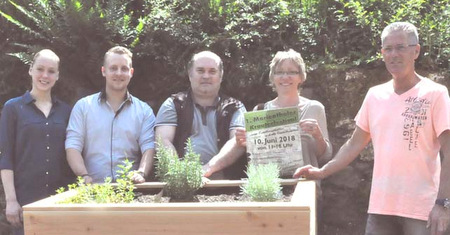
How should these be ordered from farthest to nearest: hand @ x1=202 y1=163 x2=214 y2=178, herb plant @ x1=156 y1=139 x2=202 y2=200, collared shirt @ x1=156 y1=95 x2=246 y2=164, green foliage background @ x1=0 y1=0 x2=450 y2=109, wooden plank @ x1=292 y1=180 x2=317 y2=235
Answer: green foliage background @ x1=0 y1=0 x2=450 y2=109, collared shirt @ x1=156 y1=95 x2=246 y2=164, hand @ x1=202 y1=163 x2=214 y2=178, herb plant @ x1=156 y1=139 x2=202 y2=200, wooden plank @ x1=292 y1=180 x2=317 y2=235

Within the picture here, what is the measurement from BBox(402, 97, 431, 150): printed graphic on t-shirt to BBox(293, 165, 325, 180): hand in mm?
731

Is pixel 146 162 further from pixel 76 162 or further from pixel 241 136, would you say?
pixel 241 136

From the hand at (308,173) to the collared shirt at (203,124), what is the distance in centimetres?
91

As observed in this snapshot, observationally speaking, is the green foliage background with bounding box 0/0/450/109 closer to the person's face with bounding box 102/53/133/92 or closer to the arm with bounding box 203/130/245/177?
the person's face with bounding box 102/53/133/92

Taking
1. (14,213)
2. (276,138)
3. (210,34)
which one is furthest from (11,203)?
(210,34)

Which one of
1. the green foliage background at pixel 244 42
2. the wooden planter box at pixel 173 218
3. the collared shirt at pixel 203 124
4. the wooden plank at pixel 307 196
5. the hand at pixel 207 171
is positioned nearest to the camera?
the wooden planter box at pixel 173 218

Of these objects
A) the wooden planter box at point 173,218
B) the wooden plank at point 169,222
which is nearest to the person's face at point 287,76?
the wooden planter box at point 173,218

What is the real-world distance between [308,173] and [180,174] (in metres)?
1.00

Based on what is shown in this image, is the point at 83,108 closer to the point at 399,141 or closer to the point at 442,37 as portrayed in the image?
the point at 399,141

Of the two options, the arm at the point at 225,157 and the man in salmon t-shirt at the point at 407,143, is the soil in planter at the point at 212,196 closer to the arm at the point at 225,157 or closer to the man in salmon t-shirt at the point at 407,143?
the arm at the point at 225,157

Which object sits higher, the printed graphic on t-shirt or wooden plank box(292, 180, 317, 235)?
the printed graphic on t-shirt

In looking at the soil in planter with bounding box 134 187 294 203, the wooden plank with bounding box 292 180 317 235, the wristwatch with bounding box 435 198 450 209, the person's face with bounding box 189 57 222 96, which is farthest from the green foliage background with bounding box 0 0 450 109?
the wristwatch with bounding box 435 198 450 209

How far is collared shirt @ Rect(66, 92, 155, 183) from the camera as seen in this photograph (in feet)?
15.3

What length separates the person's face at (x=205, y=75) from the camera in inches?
188
